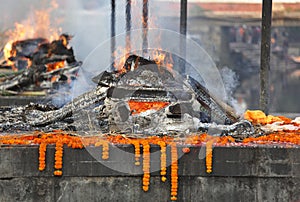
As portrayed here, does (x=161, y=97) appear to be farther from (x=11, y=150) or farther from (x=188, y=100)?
(x=11, y=150)

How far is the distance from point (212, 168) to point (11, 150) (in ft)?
7.83

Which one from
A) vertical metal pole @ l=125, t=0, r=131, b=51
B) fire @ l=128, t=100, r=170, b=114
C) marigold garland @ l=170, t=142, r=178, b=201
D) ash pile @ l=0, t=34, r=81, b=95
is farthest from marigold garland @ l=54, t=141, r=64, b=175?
vertical metal pole @ l=125, t=0, r=131, b=51

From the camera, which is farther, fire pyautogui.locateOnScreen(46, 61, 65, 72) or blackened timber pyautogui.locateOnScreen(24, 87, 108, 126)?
fire pyautogui.locateOnScreen(46, 61, 65, 72)

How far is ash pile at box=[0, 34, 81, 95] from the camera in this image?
16109 millimetres

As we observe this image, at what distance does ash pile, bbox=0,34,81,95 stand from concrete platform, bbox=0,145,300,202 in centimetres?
766

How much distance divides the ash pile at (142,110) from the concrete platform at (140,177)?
2.78 feet

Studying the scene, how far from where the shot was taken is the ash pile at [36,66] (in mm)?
16109

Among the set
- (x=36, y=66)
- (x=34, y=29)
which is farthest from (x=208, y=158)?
(x=34, y=29)

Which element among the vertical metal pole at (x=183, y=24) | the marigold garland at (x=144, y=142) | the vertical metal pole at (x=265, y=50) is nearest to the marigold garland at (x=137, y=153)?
the marigold garland at (x=144, y=142)

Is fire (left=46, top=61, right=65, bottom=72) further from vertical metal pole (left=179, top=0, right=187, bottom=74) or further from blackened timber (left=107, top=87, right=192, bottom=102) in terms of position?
blackened timber (left=107, top=87, right=192, bottom=102)

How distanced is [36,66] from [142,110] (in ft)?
27.0

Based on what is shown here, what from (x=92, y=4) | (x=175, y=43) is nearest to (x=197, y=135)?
(x=175, y=43)

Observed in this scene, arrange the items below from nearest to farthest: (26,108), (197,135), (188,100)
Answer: (197,135), (188,100), (26,108)

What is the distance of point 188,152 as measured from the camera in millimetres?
8125
